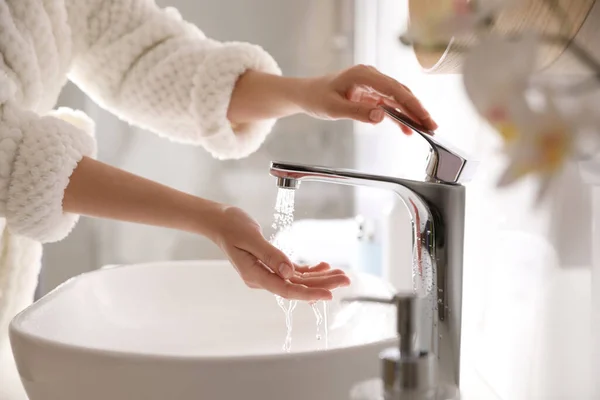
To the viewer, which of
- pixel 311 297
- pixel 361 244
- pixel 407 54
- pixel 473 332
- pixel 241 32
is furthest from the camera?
pixel 241 32

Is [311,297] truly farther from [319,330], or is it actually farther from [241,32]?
[241,32]

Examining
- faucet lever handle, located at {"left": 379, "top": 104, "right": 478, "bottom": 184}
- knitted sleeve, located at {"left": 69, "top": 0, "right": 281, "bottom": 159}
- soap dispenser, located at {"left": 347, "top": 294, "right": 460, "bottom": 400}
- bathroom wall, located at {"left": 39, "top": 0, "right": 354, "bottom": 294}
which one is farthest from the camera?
bathroom wall, located at {"left": 39, "top": 0, "right": 354, "bottom": 294}

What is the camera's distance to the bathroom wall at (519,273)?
0.47 meters

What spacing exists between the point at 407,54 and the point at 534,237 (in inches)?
17.9

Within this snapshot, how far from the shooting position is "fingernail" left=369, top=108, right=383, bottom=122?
59cm

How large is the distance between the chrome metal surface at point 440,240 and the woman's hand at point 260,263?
66 mm

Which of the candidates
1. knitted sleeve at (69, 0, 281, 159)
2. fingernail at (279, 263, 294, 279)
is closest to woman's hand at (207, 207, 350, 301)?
fingernail at (279, 263, 294, 279)

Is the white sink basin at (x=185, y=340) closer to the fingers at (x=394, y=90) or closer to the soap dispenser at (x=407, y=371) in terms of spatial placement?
the soap dispenser at (x=407, y=371)

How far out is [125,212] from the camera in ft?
2.03

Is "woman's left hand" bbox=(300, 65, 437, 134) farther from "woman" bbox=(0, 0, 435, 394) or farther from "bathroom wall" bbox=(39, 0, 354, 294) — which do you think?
"bathroom wall" bbox=(39, 0, 354, 294)

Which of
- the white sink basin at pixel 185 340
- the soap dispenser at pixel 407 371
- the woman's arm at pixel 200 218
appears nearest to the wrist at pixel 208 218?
the woman's arm at pixel 200 218

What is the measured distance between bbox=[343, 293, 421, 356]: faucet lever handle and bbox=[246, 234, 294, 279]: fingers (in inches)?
5.3

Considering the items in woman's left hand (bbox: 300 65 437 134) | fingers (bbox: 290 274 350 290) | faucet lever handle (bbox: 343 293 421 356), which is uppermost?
woman's left hand (bbox: 300 65 437 134)

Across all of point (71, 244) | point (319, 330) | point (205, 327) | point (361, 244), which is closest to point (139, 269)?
point (205, 327)
